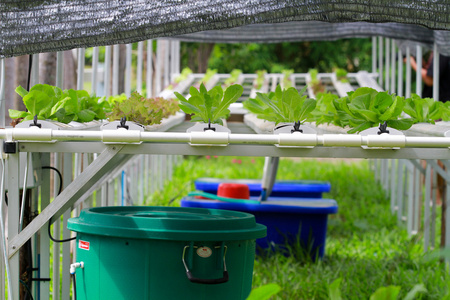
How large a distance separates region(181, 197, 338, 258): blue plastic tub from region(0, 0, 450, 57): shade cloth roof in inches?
82.7

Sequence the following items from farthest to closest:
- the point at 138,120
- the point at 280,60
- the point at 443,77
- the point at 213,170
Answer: the point at 280,60 → the point at 213,170 → the point at 443,77 → the point at 138,120

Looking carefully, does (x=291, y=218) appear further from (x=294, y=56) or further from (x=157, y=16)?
(x=294, y=56)

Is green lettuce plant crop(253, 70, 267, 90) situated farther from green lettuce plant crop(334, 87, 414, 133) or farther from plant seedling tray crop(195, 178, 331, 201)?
green lettuce plant crop(334, 87, 414, 133)

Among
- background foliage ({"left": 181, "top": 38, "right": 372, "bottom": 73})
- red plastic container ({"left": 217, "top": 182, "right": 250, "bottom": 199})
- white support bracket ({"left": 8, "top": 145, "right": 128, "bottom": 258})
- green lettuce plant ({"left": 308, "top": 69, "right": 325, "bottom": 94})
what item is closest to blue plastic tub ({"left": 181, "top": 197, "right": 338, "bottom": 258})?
red plastic container ({"left": 217, "top": 182, "right": 250, "bottom": 199})

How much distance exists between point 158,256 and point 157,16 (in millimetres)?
726

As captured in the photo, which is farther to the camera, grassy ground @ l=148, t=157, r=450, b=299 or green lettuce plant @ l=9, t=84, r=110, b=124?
grassy ground @ l=148, t=157, r=450, b=299

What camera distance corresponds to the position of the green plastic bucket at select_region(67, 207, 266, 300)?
180 cm

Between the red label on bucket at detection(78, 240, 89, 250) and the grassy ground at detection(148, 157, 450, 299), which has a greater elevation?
the red label on bucket at detection(78, 240, 89, 250)

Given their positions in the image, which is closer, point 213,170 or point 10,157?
point 10,157

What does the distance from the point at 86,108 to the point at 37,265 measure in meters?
0.64

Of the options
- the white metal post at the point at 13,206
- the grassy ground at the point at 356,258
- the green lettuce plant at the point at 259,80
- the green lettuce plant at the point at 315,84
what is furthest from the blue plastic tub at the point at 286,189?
the white metal post at the point at 13,206

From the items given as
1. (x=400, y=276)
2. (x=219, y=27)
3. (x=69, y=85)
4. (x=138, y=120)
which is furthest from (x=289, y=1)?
(x=69, y=85)

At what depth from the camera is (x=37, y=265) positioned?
7.36ft

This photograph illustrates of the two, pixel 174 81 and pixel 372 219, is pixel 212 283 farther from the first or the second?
pixel 174 81
